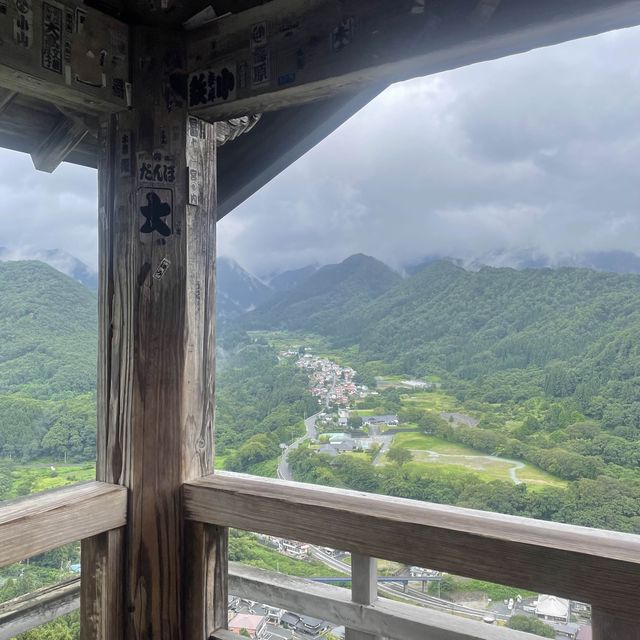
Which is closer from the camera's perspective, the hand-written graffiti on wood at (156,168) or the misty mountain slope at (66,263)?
the hand-written graffiti on wood at (156,168)

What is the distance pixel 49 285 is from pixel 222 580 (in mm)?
1209

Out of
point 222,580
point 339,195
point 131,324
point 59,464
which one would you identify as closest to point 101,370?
point 131,324

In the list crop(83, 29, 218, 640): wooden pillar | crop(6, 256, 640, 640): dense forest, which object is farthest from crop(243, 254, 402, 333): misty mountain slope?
crop(83, 29, 218, 640): wooden pillar

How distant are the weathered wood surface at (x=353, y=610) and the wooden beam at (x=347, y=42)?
1.42 meters

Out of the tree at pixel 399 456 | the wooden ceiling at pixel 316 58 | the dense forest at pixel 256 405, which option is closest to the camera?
the wooden ceiling at pixel 316 58

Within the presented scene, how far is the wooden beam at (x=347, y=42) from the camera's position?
1.22 meters

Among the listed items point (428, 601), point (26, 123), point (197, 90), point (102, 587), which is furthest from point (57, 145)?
point (428, 601)

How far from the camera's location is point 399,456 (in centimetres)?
178

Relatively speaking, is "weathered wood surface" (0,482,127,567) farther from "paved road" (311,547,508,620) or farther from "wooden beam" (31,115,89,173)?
"wooden beam" (31,115,89,173)

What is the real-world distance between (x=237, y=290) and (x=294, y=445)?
2.30ft

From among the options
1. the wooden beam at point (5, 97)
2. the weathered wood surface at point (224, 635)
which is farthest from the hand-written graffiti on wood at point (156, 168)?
the weathered wood surface at point (224, 635)

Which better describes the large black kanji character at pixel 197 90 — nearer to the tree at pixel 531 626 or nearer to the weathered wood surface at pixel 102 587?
the weathered wood surface at pixel 102 587

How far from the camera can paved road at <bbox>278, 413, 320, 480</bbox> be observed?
1.92 m

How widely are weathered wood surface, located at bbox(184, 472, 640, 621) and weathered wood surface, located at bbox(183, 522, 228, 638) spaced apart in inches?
3.0
